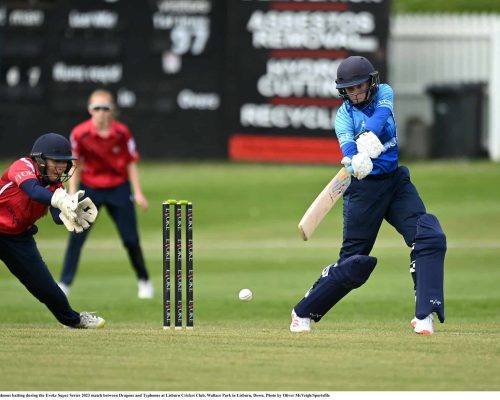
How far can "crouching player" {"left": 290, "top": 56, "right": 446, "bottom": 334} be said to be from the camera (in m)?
8.82

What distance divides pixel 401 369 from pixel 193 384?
1.23m

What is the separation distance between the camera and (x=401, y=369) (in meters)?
7.29

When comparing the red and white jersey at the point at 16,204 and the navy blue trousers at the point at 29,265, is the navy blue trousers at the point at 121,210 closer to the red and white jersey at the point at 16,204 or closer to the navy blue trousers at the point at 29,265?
the navy blue trousers at the point at 29,265

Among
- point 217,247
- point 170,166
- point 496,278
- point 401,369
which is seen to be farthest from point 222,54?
point 401,369

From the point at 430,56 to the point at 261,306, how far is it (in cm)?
1476

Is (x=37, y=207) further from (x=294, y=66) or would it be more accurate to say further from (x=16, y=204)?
(x=294, y=66)

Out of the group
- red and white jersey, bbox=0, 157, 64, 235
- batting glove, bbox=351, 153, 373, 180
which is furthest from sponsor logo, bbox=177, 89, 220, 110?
batting glove, bbox=351, 153, 373, 180

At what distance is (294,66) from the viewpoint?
22422 mm

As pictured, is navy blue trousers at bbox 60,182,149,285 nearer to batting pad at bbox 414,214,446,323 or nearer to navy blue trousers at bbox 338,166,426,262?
navy blue trousers at bbox 338,166,426,262

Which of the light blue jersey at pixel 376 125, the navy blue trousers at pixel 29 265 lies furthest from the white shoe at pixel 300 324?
the navy blue trousers at pixel 29 265

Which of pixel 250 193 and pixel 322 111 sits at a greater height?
pixel 322 111

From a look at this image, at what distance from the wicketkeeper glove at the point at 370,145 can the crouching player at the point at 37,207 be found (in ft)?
6.23

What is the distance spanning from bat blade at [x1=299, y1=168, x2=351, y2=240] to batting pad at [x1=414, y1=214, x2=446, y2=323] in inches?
24.7

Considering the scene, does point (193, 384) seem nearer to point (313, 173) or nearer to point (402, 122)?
point (313, 173)
